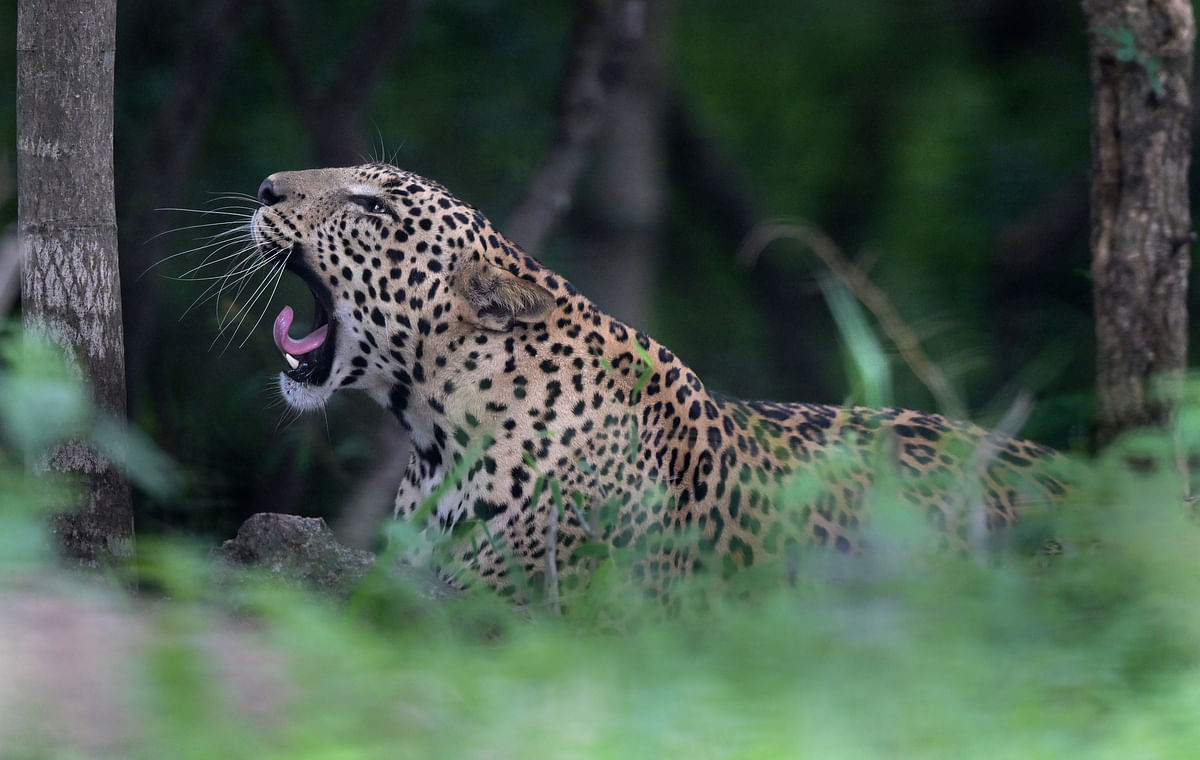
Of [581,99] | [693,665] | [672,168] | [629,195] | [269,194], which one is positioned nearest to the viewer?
[693,665]

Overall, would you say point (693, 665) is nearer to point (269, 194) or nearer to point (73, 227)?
point (73, 227)

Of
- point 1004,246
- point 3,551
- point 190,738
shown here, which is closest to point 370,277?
point 3,551

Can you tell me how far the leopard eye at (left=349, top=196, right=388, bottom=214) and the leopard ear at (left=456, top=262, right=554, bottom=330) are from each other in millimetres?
444

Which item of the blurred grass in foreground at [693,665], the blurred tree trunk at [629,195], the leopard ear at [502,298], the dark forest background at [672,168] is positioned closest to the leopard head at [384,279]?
the leopard ear at [502,298]

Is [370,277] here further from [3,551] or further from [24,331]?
[3,551]

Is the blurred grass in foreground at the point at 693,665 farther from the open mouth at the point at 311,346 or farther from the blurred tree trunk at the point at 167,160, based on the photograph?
the blurred tree trunk at the point at 167,160

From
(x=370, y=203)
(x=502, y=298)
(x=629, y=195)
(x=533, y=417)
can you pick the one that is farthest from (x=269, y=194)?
(x=629, y=195)

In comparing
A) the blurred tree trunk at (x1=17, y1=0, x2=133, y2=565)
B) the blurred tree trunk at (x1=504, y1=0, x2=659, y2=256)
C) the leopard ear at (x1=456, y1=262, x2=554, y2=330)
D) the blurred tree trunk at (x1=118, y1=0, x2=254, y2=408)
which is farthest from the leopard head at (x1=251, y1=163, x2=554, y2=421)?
the blurred tree trunk at (x1=504, y1=0, x2=659, y2=256)

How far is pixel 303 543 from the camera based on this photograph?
16.1ft

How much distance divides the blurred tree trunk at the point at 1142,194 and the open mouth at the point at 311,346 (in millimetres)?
3102

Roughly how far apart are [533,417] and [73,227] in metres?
1.61

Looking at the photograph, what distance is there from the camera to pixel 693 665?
114 inches

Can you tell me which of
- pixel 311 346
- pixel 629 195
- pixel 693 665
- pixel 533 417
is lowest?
pixel 693 665

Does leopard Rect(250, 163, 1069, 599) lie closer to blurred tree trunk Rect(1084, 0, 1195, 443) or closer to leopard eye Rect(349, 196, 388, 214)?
leopard eye Rect(349, 196, 388, 214)
